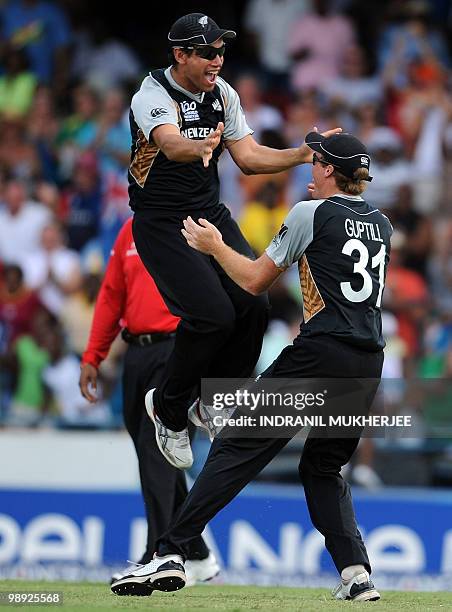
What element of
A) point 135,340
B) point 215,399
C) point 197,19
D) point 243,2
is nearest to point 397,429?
point 135,340

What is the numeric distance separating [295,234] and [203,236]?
518 mm

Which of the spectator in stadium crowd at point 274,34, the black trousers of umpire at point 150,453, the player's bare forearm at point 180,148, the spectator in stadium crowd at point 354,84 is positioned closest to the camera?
the player's bare forearm at point 180,148

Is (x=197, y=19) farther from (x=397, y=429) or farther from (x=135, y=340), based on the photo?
(x=397, y=429)

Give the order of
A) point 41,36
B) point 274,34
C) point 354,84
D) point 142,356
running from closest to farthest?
point 142,356 → point 354,84 → point 274,34 → point 41,36

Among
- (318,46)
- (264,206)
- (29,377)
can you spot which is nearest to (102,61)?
(318,46)

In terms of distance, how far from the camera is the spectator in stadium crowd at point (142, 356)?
8.76 meters

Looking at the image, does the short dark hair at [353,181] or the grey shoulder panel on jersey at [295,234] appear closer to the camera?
Answer: the grey shoulder panel on jersey at [295,234]

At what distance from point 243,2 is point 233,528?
892 cm

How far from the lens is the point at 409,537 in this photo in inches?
447

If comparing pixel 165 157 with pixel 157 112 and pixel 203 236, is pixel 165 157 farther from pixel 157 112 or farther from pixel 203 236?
pixel 203 236

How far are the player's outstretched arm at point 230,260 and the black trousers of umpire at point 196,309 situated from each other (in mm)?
231

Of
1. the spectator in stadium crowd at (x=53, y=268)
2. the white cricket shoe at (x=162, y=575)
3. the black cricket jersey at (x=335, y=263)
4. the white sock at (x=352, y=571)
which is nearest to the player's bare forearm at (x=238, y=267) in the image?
the black cricket jersey at (x=335, y=263)

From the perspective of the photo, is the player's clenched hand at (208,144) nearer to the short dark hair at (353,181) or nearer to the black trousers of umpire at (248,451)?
the short dark hair at (353,181)

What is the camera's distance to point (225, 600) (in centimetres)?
757
